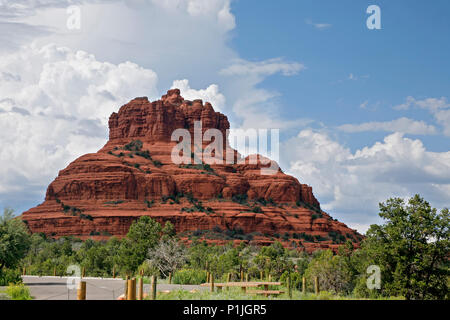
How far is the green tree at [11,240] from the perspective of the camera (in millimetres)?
31922

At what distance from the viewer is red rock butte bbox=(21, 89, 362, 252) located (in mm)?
121562

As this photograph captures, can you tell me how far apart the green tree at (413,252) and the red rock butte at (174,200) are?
3157 inches

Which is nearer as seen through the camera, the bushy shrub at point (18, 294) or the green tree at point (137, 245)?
the bushy shrub at point (18, 294)

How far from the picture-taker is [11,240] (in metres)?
32.5

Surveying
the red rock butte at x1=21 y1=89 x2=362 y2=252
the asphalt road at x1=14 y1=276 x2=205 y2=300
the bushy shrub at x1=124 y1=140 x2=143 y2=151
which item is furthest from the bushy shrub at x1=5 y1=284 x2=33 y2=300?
the bushy shrub at x1=124 y1=140 x2=143 y2=151

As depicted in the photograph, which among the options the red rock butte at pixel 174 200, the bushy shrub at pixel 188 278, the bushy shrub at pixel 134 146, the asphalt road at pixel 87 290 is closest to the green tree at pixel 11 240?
the asphalt road at pixel 87 290

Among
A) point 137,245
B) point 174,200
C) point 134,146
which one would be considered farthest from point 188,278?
point 134,146

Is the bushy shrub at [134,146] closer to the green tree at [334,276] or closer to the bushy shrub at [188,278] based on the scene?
the bushy shrub at [188,278]

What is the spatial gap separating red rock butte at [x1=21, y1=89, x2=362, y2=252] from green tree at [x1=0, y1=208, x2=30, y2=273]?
257 feet

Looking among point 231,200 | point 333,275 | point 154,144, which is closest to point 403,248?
point 333,275

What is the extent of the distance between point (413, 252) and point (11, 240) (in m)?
24.8

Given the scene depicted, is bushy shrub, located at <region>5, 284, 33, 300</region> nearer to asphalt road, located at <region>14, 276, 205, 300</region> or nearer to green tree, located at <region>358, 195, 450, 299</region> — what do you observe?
asphalt road, located at <region>14, 276, 205, 300</region>

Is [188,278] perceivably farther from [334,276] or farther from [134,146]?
[134,146]
